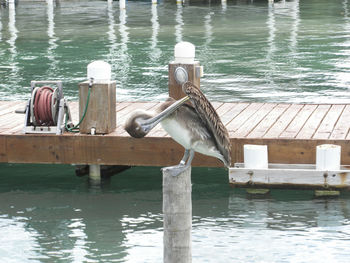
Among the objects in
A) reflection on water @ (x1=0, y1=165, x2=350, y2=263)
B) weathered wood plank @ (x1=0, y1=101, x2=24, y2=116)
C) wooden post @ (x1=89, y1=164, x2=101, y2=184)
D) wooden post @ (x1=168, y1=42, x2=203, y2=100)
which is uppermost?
wooden post @ (x1=168, y1=42, x2=203, y2=100)

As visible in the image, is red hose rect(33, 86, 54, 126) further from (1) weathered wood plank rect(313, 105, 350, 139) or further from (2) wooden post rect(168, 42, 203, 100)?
(1) weathered wood plank rect(313, 105, 350, 139)

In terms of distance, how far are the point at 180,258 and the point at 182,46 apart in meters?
5.75

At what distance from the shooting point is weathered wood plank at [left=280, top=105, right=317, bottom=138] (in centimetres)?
1088

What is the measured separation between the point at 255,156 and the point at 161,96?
297 inches

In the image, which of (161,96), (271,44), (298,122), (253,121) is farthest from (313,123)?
(271,44)

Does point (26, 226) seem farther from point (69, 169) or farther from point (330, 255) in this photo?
point (330, 255)

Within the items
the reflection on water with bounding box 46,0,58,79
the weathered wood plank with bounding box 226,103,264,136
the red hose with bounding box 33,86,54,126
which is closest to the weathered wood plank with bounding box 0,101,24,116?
the red hose with bounding box 33,86,54,126

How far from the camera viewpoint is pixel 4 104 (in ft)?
44.5

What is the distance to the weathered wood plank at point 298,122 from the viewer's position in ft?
35.7

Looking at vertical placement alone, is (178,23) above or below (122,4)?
below

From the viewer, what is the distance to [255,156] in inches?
407

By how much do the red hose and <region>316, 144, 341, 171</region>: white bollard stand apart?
3.21 m

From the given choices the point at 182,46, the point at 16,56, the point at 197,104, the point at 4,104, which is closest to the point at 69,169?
the point at 4,104

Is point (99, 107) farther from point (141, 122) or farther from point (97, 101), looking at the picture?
point (141, 122)
